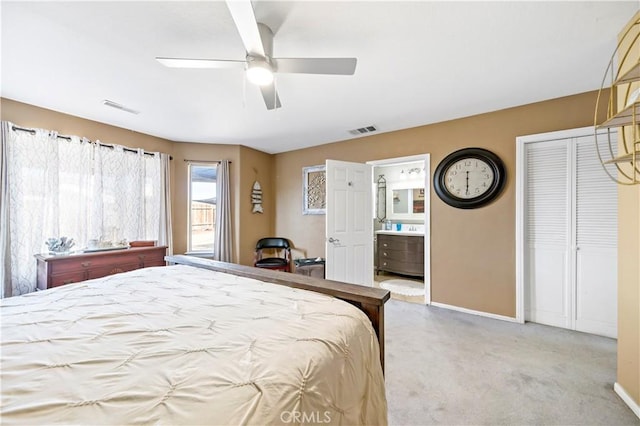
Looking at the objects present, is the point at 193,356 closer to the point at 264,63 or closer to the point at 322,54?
the point at 264,63

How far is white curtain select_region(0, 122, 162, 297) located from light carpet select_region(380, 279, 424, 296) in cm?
373

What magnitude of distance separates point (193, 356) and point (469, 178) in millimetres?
3293

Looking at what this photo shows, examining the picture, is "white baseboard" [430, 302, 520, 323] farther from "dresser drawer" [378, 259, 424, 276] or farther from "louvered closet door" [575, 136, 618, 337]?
"dresser drawer" [378, 259, 424, 276]

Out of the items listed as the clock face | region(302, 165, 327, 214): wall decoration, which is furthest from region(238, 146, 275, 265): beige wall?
the clock face

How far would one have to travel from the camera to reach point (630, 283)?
1565 mm

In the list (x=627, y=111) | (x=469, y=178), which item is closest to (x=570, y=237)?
(x=469, y=178)

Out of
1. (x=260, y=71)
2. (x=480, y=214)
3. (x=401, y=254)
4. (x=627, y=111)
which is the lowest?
(x=401, y=254)

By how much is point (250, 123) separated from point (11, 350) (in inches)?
116

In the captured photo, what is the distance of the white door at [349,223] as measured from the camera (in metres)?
3.43

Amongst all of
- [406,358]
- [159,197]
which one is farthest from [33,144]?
[406,358]

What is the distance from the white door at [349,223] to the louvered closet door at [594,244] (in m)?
2.24

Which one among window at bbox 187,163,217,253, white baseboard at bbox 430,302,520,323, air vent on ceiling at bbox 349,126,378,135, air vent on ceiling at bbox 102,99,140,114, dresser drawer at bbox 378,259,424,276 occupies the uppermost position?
air vent on ceiling at bbox 349,126,378,135

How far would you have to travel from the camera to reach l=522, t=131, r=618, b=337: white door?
2439 millimetres

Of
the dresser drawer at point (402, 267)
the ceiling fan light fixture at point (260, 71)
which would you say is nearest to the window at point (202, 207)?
the ceiling fan light fixture at point (260, 71)
